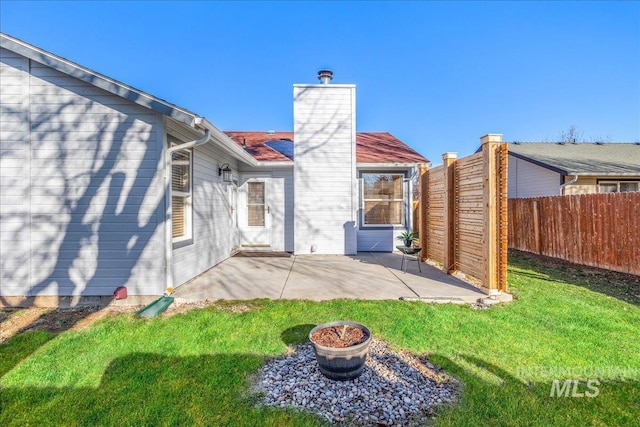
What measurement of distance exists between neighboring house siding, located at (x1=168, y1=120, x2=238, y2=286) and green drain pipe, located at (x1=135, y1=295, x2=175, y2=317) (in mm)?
558

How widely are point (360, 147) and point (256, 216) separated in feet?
14.2

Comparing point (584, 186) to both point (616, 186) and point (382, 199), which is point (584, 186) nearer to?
point (616, 186)

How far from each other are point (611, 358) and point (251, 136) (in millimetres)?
11200

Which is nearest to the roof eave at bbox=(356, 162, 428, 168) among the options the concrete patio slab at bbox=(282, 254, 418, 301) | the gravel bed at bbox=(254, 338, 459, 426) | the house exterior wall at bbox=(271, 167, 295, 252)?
the house exterior wall at bbox=(271, 167, 295, 252)

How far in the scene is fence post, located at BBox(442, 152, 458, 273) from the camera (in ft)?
19.7

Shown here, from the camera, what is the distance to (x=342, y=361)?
2.38m

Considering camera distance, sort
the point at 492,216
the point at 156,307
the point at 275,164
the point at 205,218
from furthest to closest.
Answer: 1. the point at 275,164
2. the point at 205,218
3. the point at 492,216
4. the point at 156,307

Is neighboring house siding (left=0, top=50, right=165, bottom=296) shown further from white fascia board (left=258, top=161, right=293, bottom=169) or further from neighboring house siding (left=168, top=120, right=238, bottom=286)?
white fascia board (left=258, top=161, right=293, bottom=169)

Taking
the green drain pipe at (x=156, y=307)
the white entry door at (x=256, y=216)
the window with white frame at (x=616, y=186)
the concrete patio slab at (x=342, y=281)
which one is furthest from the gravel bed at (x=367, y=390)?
the window with white frame at (x=616, y=186)

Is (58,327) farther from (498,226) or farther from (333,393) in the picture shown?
(498,226)

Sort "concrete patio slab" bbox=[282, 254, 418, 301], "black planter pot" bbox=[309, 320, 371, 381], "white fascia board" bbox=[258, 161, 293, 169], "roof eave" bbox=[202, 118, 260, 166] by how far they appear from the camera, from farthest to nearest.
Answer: "white fascia board" bbox=[258, 161, 293, 169] → "concrete patio slab" bbox=[282, 254, 418, 301] → "roof eave" bbox=[202, 118, 260, 166] → "black planter pot" bbox=[309, 320, 371, 381]

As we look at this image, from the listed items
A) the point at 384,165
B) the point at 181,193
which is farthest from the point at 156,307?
the point at 384,165

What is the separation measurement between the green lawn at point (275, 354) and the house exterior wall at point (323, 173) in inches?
174

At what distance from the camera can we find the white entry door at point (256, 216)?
9.09 metres
